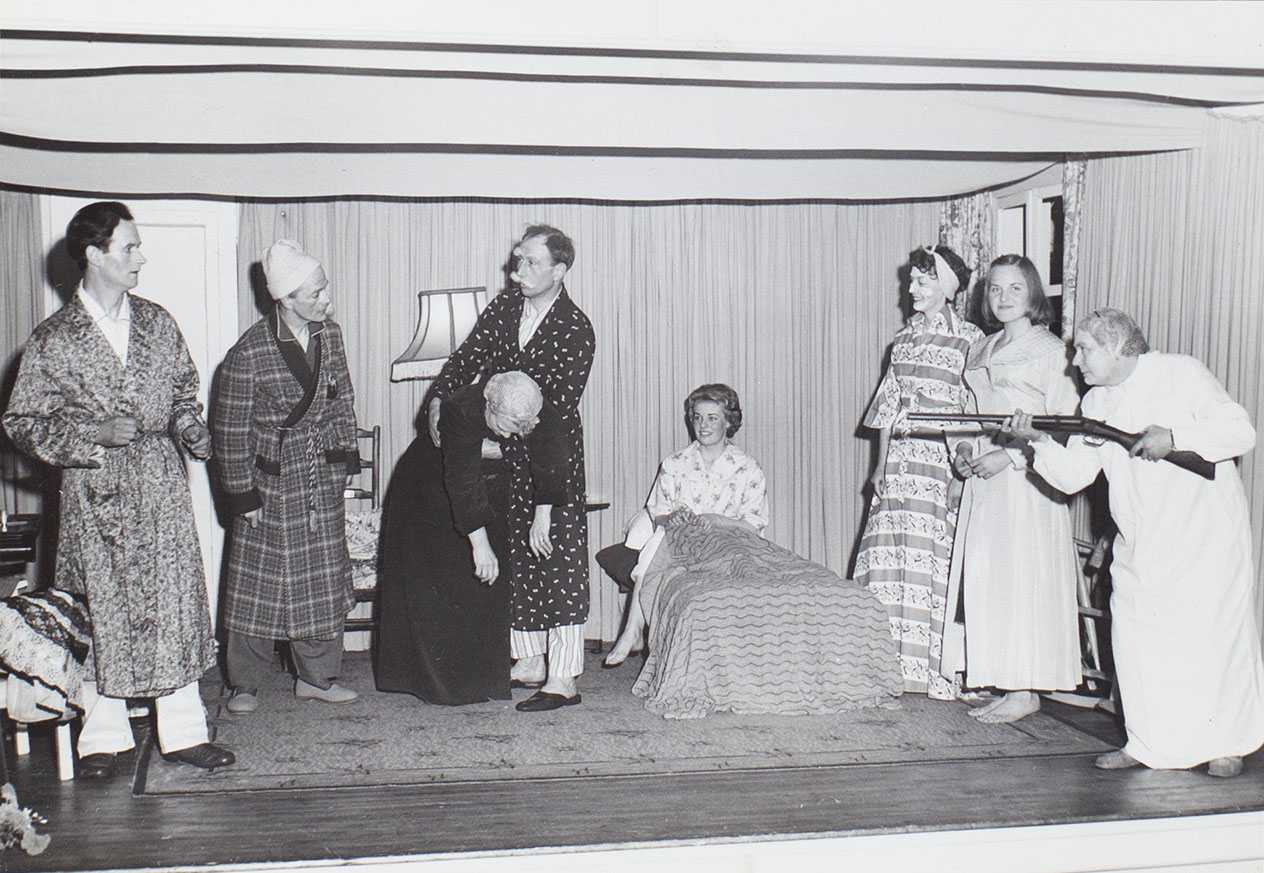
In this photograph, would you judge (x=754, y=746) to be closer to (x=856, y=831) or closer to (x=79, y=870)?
(x=856, y=831)

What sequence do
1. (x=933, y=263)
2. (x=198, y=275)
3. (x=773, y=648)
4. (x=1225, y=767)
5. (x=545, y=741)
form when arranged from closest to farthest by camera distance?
(x=1225, y=767), (x=545, y=741), (x=773, y=648), (x=933, y=263), (x=198, y=275)

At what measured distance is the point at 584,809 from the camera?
120 inches

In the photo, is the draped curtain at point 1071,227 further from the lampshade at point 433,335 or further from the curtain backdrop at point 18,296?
the curtain backdrop at point 18,296

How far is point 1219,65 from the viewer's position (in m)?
3.04

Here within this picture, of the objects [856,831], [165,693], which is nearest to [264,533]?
[165,693]

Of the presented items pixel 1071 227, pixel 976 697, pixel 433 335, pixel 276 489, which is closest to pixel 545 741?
pixel 276 489

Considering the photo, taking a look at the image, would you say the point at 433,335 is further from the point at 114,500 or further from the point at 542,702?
the point at 114,500

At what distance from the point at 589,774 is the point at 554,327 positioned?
1652mm

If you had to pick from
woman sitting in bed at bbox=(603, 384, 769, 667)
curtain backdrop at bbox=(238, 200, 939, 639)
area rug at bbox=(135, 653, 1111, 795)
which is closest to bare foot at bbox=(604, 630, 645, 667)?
woman sitting in bed at bbox=(603, 384, 769, 667)

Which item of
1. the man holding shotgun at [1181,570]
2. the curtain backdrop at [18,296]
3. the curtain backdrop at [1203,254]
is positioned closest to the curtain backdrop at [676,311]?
the curtain backdrop at [18,296]

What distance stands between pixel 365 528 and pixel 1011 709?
2985 millimetres

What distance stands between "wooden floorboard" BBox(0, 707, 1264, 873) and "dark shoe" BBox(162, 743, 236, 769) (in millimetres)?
212

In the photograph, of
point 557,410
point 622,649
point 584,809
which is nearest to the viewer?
point 584,809

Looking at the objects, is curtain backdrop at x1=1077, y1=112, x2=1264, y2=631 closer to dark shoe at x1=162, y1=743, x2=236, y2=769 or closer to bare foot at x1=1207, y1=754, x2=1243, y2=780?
bare foot at x1=1207, y1=754, x2=1243, y2=780
